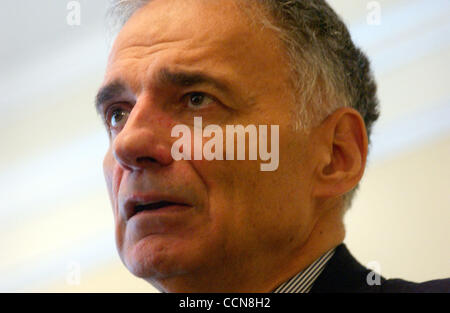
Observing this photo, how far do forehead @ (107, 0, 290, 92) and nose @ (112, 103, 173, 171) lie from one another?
0.42 ft

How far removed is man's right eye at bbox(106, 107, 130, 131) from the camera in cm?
156

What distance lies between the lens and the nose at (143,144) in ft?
4.39

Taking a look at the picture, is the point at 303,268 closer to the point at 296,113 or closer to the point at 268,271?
the point at 268,271

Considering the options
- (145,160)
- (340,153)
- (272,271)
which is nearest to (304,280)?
(272,271)

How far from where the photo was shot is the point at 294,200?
1.43m

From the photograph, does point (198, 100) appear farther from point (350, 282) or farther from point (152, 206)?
point (350, 282)

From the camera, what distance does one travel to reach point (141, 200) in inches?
53.6

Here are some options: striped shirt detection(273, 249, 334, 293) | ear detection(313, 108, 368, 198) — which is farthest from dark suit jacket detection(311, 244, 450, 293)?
ear detection(313, 108, 368, 198)

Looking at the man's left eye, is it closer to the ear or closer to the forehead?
the forehead

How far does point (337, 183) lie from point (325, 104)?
0.18 metres

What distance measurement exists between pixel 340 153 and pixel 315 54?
233 millimetres

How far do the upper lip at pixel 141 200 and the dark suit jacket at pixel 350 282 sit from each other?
351mm

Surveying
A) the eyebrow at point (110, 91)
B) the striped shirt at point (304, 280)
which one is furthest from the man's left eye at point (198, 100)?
the striped shirt at point (304, 280)
